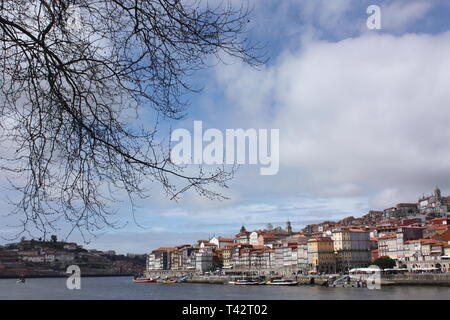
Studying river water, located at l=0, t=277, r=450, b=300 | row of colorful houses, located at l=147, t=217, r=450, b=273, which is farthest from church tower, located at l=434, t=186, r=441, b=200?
river water, located at l=0, t=277, r=450, b=300

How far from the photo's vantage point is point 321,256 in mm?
68125

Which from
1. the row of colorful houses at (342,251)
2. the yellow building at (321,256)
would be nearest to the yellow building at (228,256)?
the row of colorful houses at (342,251)

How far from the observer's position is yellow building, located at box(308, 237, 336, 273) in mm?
67688

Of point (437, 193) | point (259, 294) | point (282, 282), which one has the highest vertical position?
point (437, 193)

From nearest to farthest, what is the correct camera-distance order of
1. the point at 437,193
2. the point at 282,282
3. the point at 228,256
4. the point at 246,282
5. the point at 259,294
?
the point at 259,294 < the point at 282,282 < the point at 246,282 < the point at 228,256 < the point at 437,193

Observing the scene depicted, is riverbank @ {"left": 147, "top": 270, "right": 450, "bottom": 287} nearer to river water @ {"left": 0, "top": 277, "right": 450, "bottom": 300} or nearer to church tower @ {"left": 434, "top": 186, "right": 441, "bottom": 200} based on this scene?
river water @ {"left": 0, "top": 277, "right": 450, "bottom": 300}

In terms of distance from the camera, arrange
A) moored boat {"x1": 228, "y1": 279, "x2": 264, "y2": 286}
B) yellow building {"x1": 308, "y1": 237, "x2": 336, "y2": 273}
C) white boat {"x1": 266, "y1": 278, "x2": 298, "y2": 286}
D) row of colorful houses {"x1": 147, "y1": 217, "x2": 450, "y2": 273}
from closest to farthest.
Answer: white boat {"x1": 266, "y1": 278, "x2": 298, "y2": 286} → row of colorful houses {"x1": 147, "y1": 217, "x2": 450, "y2": 273} → moored boat {"x1": 228, "y1": 279, "x2": 264, "y2": 286} → yellow building {"x1": 308, "y1": 237, "x2": 336, "y2": 273}

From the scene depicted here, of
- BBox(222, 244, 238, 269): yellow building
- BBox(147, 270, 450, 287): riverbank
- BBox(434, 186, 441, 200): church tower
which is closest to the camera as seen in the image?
BBox(147, 270, 450, 287): riverbank

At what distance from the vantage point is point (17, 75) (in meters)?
3.08

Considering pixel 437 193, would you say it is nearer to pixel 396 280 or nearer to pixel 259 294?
pixel 396 280

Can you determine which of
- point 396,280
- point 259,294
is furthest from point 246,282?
point 259,294

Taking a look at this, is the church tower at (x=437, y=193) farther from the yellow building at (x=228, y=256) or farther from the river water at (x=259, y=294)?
the river water at (x=259, y=294)

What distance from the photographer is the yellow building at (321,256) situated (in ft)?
222

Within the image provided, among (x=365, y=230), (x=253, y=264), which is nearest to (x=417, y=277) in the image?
(x=365, y=230)
